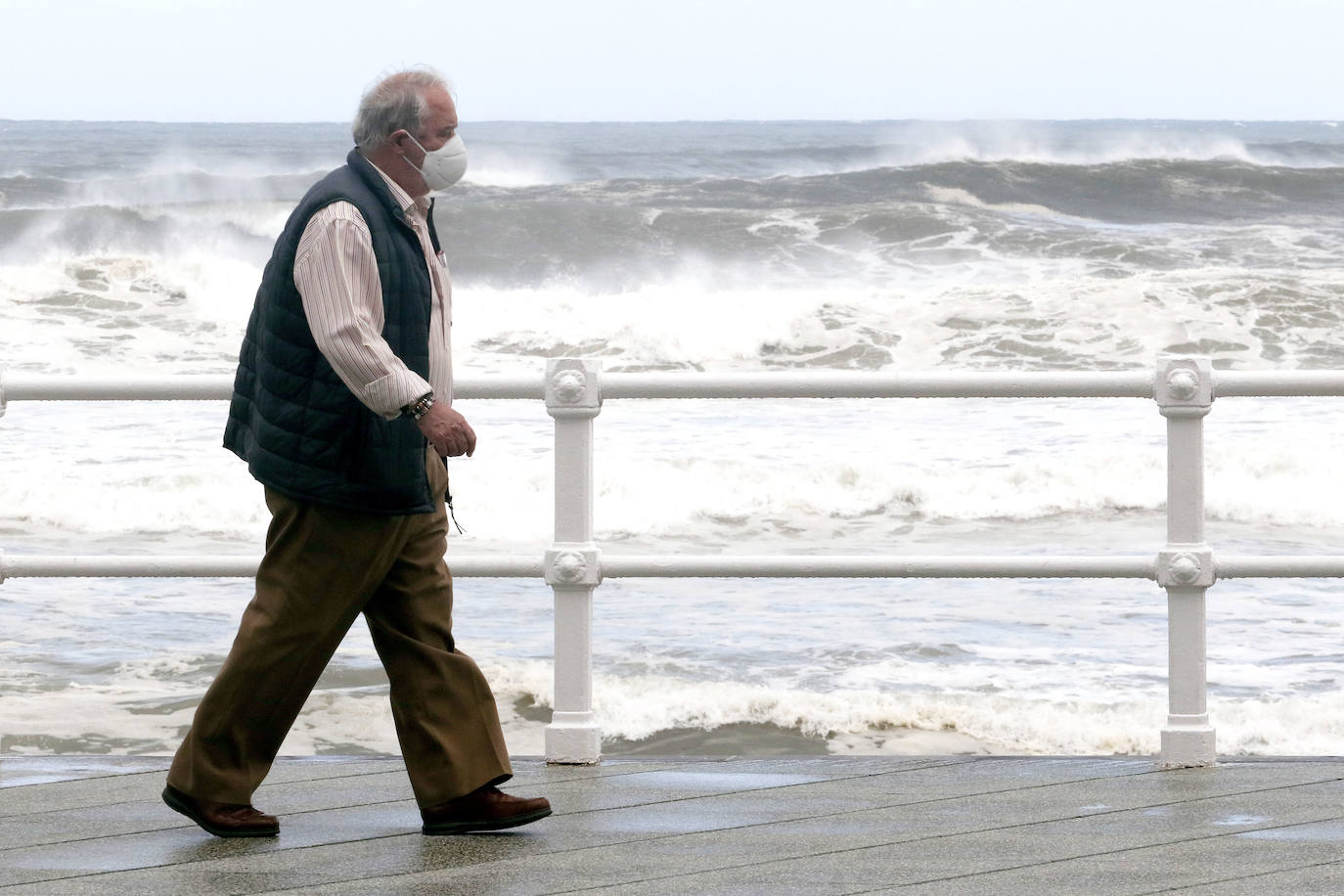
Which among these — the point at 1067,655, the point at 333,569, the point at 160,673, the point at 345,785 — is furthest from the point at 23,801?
the point at 1067,655

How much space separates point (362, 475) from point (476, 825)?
2.22ft

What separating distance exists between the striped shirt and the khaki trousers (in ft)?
0.95

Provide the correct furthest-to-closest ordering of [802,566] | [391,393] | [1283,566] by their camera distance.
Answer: [802,566]
[1283,566]
[391,393]

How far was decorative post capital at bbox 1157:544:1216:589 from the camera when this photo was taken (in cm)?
378

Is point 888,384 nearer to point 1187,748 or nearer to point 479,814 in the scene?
point 1187,748

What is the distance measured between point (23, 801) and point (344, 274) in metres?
1.31

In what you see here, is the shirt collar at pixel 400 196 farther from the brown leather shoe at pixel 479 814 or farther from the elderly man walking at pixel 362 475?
the brown leather shoe at pixel 479 814

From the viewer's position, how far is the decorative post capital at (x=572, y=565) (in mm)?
3820

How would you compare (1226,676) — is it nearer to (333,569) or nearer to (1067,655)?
(1067,655)

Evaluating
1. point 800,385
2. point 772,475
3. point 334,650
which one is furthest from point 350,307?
point 772,475

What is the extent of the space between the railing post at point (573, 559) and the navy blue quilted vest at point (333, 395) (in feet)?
2.35

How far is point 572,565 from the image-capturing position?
3820mm

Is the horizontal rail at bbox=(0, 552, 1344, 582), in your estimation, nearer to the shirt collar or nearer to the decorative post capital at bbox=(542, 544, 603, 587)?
the decorative post capital at bbox=(542, 544, 603, 587)

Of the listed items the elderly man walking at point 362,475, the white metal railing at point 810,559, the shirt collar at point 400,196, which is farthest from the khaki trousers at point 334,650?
the white metal railing at point 810,559
